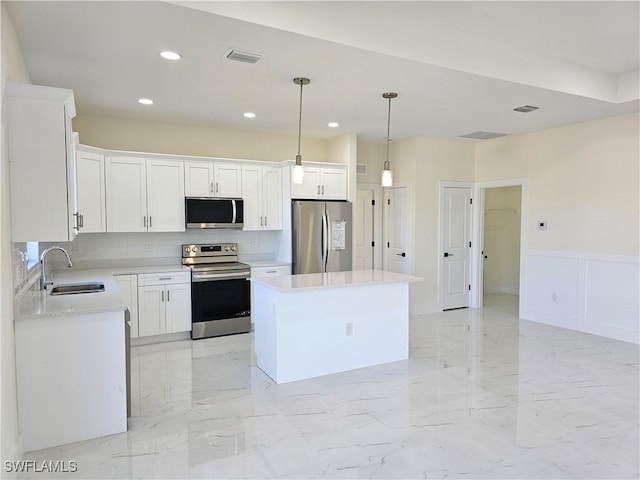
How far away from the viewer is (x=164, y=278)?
16.1 ft

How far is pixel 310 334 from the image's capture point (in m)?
3.81

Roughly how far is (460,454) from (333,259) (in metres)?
3.33

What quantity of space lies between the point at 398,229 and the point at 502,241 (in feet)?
9.97

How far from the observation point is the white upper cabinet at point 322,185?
572cm

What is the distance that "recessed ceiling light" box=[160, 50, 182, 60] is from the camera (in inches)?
124

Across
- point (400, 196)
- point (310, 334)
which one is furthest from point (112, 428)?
point (400, 196)

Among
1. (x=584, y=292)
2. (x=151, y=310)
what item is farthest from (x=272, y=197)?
(x=584, y=292)

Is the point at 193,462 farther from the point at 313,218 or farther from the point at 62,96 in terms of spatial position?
the point at 313,218

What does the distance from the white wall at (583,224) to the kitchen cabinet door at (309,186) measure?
9.49 feet

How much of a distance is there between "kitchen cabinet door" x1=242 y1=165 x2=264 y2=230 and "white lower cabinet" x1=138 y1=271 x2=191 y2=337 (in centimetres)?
109

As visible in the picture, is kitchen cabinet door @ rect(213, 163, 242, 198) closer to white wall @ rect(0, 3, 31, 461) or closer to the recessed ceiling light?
the recessed ceiling light

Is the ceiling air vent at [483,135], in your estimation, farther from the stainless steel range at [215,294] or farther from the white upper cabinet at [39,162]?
the white upper cabinet at [39,162]

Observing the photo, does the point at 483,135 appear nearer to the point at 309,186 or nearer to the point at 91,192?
the point at 309,186

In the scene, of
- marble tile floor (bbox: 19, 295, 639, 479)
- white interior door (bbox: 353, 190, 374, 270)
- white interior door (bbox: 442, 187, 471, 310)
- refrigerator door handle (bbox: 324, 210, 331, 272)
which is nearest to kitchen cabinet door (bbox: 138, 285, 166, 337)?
marble tile floor (bbox: 19, 295, 639, 479)
